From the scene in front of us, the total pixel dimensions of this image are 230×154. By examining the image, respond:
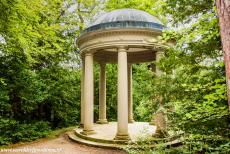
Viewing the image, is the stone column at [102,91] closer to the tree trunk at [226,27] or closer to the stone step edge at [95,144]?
the stone step edge at [95,144]

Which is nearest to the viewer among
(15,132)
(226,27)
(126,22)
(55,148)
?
(226,27)

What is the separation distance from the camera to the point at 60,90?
20750 millimetres

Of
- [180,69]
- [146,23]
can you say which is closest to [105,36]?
[146,23]

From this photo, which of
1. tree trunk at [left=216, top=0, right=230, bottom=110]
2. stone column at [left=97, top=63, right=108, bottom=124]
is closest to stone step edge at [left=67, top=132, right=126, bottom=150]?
stone column at [left=97, top=63, right=108, bottom=124]

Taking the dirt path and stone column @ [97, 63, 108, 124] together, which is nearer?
the dirt path

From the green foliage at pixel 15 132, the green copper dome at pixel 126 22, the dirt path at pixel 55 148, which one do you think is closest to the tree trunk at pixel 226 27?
the dirt path at pixel 55 148

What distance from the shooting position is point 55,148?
1316 centimetres

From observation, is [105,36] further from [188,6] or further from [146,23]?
[188,6]

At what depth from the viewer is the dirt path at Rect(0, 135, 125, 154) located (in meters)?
12.1

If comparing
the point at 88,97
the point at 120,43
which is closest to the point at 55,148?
the point at 88,97

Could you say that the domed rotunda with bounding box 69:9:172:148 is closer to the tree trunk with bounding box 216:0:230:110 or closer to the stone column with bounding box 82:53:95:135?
the stone column with bounding box 82:53:95:135

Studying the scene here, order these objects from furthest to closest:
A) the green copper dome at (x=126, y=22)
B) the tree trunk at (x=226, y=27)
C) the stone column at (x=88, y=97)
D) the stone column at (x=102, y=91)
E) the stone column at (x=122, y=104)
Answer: the stone column at (x=102, y=91) < the stone column at (x=88, y=97) < the green copper dome at (x=126, y=22) < the stone column at (x=122, y=104) < the tree trunk at (x=226, y=27)

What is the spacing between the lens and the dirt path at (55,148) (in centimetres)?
1209

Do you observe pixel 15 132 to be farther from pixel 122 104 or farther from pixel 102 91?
pixel 122 104
